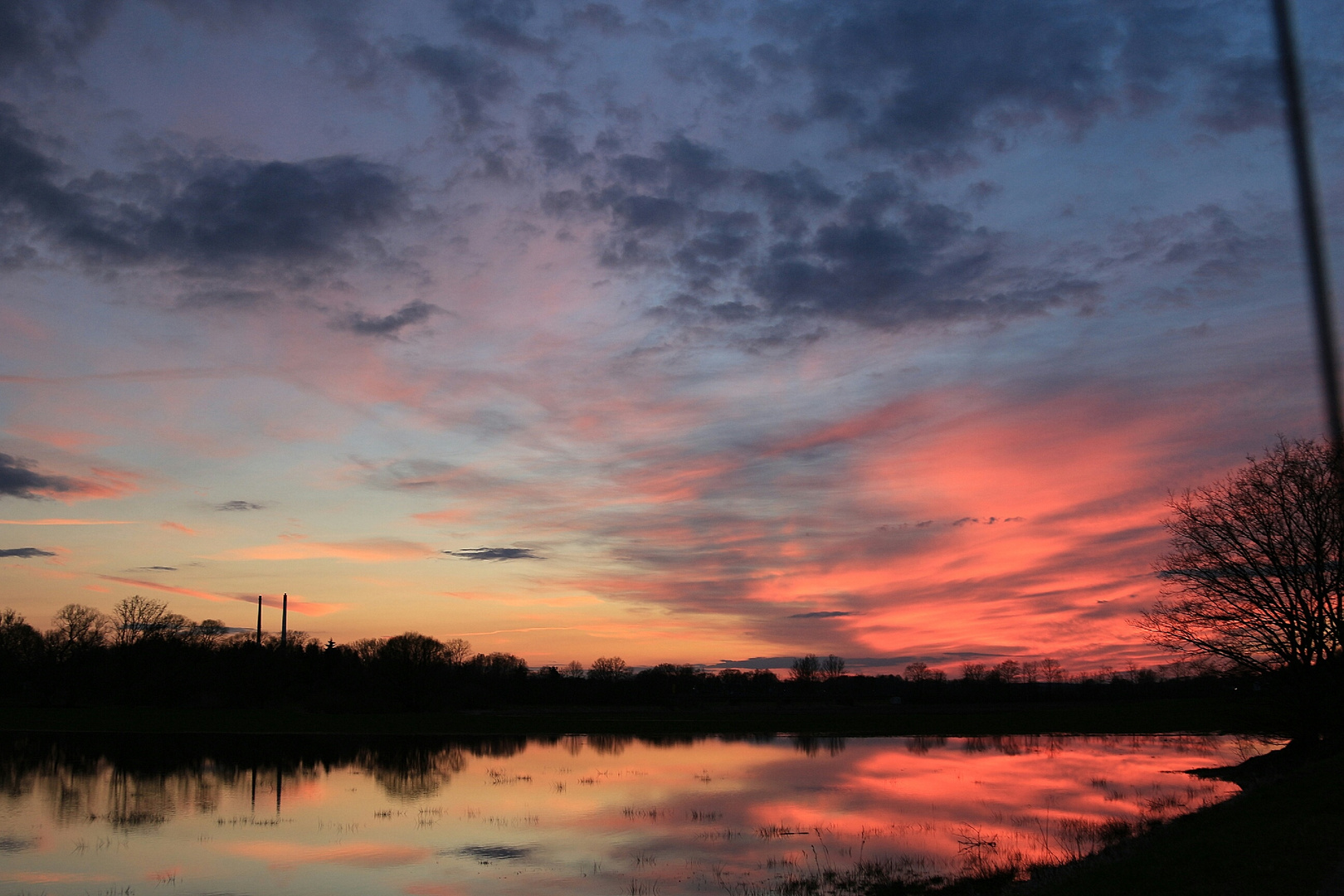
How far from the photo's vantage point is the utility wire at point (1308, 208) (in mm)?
4254

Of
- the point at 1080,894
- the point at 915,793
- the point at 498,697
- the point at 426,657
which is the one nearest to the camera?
the point at 1080,894

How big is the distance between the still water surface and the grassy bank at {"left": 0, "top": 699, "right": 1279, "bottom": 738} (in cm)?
2503

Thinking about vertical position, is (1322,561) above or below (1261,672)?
above

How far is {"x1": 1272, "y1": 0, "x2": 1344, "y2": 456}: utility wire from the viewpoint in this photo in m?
4.25

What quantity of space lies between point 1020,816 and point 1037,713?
87170mm

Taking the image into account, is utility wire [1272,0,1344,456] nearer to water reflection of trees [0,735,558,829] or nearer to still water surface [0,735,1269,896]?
still water surface [0,735,1269,896]

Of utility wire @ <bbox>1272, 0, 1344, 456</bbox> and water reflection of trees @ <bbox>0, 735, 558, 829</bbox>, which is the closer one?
utility wire @ <bbox>1272, 0, 1344, 456</bbox>

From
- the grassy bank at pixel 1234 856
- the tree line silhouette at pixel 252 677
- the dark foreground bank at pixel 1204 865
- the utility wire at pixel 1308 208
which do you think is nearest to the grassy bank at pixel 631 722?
the tree line silhouette at pixel 252 677

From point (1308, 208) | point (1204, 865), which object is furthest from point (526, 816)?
point (1308, 208)

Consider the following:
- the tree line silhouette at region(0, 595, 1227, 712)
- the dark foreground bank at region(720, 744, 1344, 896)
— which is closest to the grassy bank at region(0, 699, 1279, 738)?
the tree line silhouette at region(0, 595, 1227, 712)

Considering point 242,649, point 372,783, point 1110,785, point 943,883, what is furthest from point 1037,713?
point 242,649

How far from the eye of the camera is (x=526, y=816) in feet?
105

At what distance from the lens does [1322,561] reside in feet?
132

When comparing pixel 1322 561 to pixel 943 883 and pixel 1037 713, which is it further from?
pixel 1037 713
